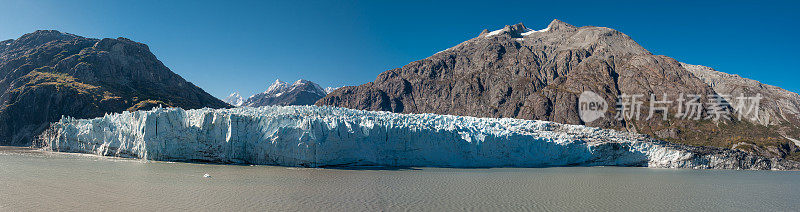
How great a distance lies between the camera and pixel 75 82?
277 feet

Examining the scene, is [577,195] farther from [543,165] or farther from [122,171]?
[122,171]

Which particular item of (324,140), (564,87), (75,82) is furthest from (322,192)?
(564,87)

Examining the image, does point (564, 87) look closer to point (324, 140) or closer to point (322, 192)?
point (324, 140)

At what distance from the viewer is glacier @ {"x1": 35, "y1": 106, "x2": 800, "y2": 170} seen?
3167 centimetres

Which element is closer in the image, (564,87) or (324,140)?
(324,140)

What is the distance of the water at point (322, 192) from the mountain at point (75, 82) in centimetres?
6063

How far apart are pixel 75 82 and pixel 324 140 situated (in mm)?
84744

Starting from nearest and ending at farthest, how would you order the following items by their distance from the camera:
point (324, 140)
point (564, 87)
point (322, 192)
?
point (322, 192)
point (324, 140)
point (564, 87)

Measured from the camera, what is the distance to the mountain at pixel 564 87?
11075cm

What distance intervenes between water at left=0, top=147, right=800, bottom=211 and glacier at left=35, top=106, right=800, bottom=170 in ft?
10.8

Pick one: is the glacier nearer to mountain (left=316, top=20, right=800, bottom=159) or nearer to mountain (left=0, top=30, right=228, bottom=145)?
mountain (left=0, top=30, right=228, bottom=145)

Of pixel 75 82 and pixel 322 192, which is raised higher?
pixel 75 82

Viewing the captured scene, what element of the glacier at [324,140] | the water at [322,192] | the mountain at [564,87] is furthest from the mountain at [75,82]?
the mountain at [564,87]

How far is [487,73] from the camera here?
153 meters
